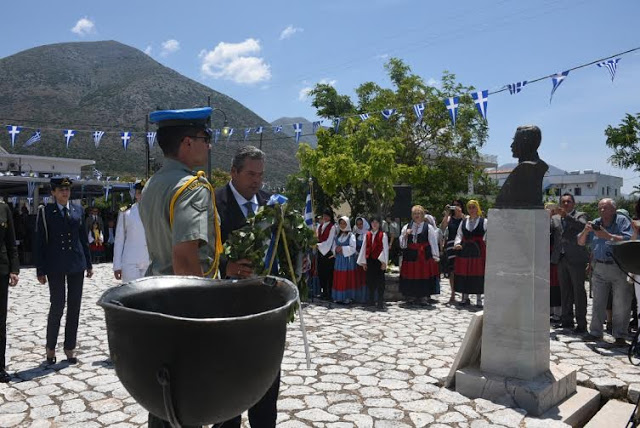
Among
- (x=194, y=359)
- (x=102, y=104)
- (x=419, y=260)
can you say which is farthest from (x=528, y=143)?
(x=102, y=104)

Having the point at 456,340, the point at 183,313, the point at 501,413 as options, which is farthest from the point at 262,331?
the point at 456,340

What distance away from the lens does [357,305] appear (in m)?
9.84

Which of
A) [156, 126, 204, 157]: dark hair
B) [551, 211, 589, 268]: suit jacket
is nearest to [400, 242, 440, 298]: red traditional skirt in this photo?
[551, 211, 589, 268]: suit jacket

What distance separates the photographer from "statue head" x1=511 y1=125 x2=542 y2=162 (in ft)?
16.2

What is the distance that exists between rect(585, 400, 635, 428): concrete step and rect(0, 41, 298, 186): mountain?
175 ft

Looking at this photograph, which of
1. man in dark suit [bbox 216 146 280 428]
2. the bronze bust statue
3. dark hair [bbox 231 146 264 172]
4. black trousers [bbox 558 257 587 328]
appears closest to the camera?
man in dark suit [bbox 216 146 280 428]

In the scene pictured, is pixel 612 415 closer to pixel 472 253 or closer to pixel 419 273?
pixel 472 253

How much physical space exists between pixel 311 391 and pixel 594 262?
15.1 feet

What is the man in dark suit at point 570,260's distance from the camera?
732 centimetres

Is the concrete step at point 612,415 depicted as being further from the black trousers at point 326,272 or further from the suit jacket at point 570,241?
the black trousers at point 326,272

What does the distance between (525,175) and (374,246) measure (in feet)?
16.5

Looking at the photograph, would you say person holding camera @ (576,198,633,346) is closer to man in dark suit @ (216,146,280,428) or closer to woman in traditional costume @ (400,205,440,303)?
woman in traditional costume @ (400,205,440,303)

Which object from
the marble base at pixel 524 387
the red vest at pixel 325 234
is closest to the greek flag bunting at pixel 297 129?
the red vest at pixel 325 234

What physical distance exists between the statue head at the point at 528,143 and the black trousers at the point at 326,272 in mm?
6078
